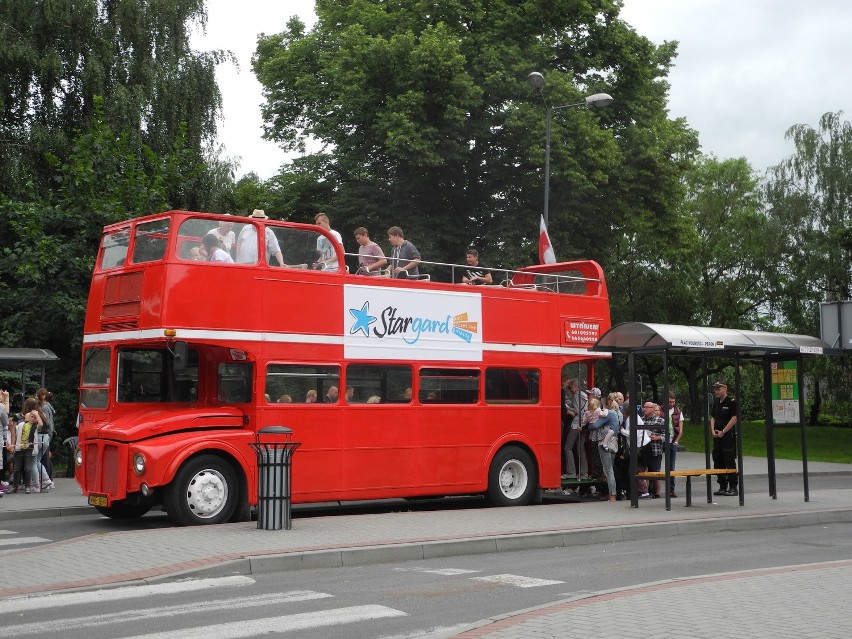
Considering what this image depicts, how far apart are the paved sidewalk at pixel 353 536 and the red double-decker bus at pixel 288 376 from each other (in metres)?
1.05

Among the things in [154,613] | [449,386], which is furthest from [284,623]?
[449,386]

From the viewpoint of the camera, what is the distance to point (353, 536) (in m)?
12.6

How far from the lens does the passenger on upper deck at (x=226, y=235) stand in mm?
14859

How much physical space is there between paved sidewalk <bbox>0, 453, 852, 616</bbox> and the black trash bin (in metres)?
0.23

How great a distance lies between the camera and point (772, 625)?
7617 millimetres

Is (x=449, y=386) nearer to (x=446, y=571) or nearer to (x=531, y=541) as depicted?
(x=531, y=541)

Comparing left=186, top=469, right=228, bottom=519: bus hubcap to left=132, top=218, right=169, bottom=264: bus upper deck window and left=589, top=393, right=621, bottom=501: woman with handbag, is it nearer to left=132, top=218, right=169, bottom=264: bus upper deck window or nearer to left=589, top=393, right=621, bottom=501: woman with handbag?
left=132, top=218, right=169, bottom=264: bus upper deck window

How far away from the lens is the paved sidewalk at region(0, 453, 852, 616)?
33.9 feet

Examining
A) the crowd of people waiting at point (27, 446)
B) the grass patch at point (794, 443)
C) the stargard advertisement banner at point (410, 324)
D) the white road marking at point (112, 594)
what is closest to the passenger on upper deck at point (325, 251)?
the stargard advertisement banner at point (410, 324)

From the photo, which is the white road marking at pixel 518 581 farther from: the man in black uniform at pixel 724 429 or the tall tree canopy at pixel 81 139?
the tall tree canopy at pixel 81 139

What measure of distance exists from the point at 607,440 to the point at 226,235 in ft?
24.0

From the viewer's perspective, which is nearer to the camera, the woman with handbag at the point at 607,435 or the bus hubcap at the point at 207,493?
the bus hubcap at the point at 207,493

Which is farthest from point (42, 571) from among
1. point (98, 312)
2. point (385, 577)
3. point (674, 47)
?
point (674, 47)

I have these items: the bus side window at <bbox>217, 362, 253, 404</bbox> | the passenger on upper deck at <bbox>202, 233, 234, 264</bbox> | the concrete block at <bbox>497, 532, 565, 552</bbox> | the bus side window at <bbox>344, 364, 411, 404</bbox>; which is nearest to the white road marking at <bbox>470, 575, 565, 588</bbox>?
the concrete block at <bbox>497, 532, 565, 552</bbox>
